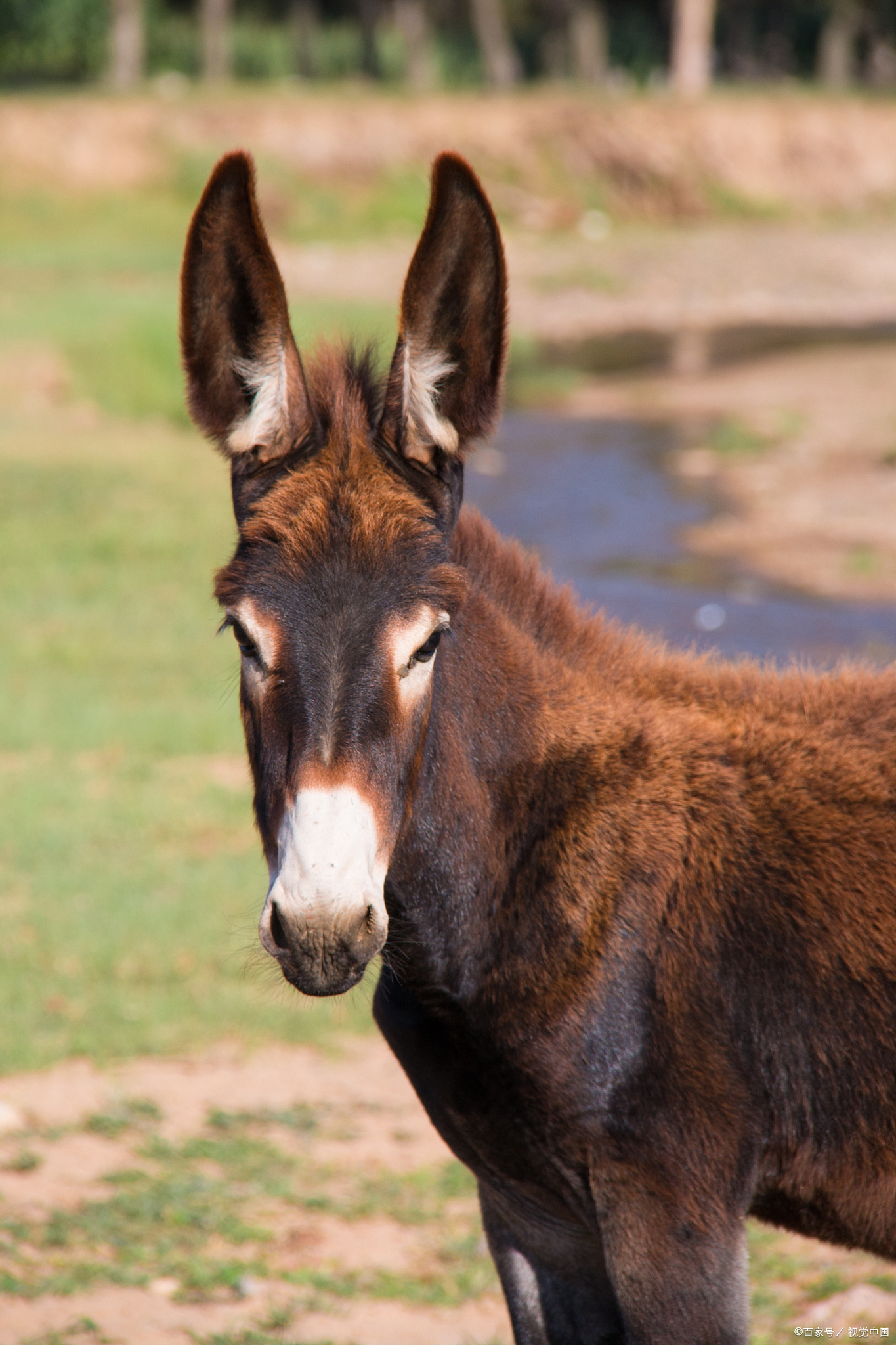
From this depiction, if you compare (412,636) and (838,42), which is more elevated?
(838,42)

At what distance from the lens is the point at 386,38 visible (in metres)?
55.9

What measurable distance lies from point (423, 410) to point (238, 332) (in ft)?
1.54

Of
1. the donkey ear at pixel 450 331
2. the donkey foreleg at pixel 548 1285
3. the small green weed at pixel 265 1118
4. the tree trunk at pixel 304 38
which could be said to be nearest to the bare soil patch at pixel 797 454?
the small green weed at pixel 265 1118

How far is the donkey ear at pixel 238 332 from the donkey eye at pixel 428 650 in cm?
53

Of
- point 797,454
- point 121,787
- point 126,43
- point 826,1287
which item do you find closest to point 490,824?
point 826,1287

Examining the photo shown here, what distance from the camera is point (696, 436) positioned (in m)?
20.6

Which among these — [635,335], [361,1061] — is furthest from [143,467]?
[635,335]

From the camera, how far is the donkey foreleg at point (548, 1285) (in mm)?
3336

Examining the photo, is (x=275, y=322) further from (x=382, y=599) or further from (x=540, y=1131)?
(x=540, y=1131)

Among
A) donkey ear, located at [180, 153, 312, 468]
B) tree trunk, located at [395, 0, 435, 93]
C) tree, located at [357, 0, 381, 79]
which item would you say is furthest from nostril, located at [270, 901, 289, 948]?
tree, located at [357, 0, 381, 79]

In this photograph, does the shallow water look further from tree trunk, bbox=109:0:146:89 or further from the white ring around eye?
tree trunk, bbox=109:0:146:89

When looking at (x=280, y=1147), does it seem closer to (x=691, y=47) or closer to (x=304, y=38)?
(x=691, y=47)

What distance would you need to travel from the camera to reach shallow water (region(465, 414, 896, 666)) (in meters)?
11.9

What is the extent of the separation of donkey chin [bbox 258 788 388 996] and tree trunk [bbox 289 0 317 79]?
172 ft
